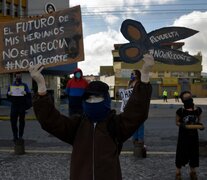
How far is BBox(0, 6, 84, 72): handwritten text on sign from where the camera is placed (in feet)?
19.6

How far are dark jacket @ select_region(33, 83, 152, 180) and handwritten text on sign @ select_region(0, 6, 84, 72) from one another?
290 centimetres

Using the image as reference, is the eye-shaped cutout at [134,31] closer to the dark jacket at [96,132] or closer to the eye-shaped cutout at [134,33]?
the eye-shaped cutout at [134,33]

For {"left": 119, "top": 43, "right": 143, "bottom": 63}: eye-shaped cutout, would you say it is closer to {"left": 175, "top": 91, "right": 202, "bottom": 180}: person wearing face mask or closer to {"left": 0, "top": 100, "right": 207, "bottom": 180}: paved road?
{"left": 175, "top": 91, "right": 202, "bottom": 180}: person wearing face mask

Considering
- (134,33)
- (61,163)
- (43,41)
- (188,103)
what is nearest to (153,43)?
(134,33)

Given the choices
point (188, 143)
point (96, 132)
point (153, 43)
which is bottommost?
point (188, 143)

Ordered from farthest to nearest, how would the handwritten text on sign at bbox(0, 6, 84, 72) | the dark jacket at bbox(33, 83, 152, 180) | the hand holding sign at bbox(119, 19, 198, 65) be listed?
the handwritten text on sign at bbox(0, 6, 84, 72), the hand holding sign at bbox(119, 19, 198, 65), the dark jacket at bbox(33, 83, 152, 180)

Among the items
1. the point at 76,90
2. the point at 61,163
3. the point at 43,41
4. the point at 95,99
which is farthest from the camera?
the point at 76,90

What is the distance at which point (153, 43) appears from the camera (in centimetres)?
561

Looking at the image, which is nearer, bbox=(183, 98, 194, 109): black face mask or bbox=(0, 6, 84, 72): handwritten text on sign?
bbox=(183, 98, 194, 109): black face mask

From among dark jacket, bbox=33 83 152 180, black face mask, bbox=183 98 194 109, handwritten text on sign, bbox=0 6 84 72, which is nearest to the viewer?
dark jacket, bbox=33 83 152 180

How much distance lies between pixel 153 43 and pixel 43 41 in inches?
69.3

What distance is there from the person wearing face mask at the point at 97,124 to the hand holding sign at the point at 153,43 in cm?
268

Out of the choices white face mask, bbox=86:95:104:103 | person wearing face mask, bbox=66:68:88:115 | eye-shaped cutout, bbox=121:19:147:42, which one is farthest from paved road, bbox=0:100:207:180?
white face mask, bbox=86:95:104:103

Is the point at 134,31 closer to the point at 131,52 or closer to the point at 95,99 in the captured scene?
the point at 131,52
